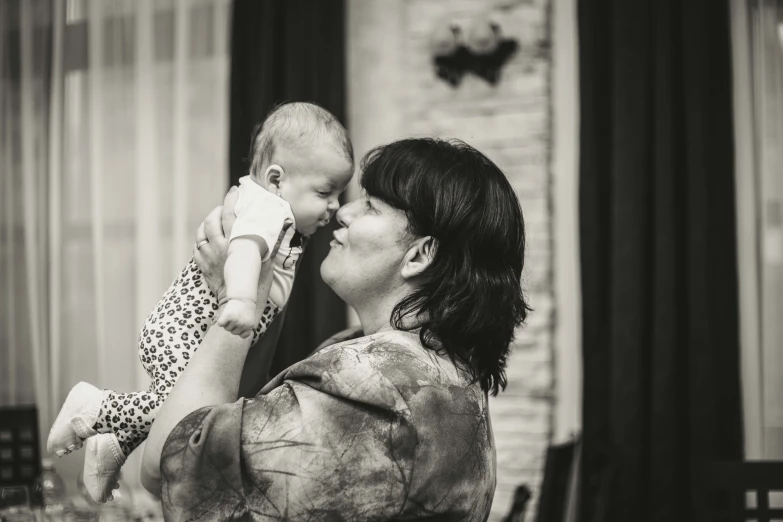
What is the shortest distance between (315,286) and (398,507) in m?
2.76

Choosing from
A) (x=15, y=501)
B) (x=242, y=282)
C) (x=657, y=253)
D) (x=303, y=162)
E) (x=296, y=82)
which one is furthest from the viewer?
(x=296, y=82)

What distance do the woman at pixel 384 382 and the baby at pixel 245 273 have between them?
9cm

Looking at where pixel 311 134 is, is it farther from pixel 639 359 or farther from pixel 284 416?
→ pixel 639 359

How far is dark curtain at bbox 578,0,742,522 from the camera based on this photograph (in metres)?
3.26

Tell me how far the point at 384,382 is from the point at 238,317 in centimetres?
24

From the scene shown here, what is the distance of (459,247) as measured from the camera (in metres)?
1.39

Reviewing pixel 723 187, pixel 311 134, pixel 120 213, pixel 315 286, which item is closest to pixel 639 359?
pixel 723 187

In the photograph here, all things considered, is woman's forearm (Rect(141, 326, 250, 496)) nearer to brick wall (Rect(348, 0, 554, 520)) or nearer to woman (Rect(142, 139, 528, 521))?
woman (Rect(142, 139, 528, 521))

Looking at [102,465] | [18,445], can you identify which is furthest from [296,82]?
[102,465]

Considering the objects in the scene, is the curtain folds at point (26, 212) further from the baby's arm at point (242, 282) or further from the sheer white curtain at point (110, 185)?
the baby's arm at point (242, 282)

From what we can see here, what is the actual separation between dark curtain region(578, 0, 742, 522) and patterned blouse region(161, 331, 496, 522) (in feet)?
6.93

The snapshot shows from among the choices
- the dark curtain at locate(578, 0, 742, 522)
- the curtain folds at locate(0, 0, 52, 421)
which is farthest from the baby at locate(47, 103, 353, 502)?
the curtain folds at locate(0, 0, 52, 421)

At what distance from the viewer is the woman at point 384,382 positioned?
3.88ft

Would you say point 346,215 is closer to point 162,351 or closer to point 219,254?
point 219,254
